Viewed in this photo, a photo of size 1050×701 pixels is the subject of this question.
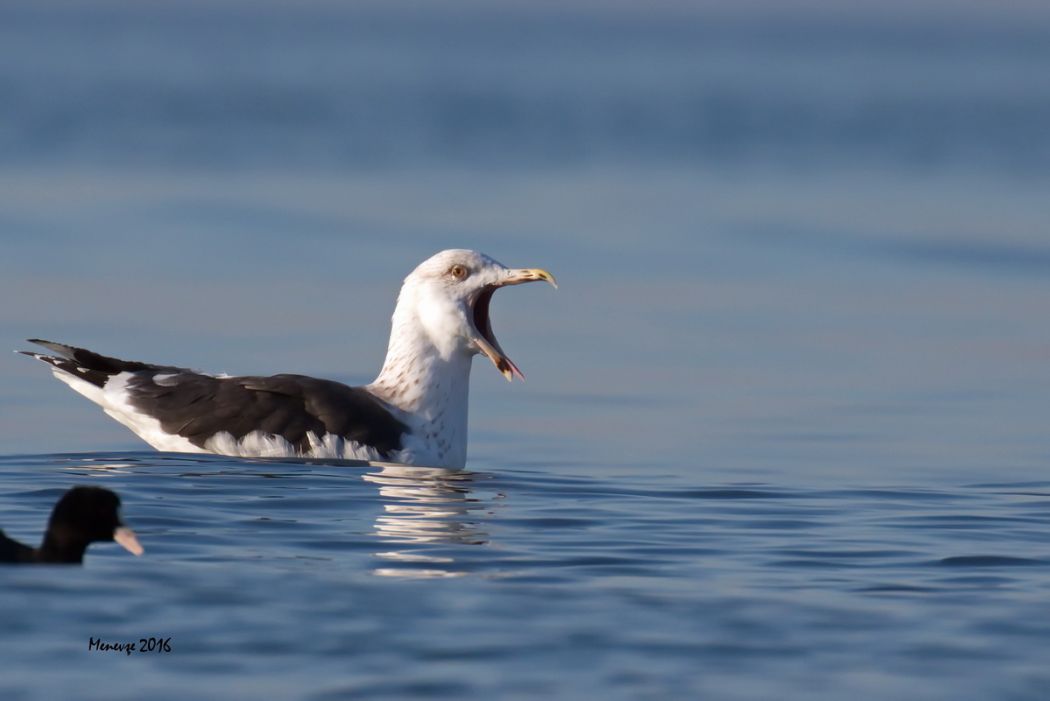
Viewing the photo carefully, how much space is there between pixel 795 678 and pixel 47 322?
39.7 feet

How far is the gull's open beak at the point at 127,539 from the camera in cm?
1007

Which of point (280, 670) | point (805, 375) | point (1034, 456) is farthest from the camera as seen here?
point (805, 375)

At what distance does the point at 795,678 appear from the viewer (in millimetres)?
8672

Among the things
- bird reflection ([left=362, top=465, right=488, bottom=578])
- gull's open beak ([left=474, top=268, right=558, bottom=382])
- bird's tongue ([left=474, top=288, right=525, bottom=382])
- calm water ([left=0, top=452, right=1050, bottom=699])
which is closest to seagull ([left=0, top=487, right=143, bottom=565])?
calm water ([left=0, top=452, right=1050, bottom=699])

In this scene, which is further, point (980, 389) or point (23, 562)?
point (980, 389)

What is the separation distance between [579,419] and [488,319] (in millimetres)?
2099

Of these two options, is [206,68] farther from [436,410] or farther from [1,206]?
[436,410]

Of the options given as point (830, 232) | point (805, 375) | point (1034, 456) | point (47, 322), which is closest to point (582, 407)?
point (805, 375)

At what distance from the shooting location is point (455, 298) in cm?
1452

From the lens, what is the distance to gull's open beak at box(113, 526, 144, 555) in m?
10.1
